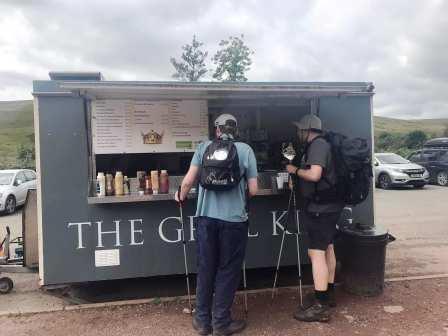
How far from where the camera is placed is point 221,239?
11.8 feet

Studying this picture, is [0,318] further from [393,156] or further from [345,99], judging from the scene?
[393,156]

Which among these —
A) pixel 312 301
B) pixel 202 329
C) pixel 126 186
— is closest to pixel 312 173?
pixel 312 301

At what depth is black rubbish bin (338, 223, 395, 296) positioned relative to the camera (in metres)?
4.38

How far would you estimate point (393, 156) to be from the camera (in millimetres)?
17328

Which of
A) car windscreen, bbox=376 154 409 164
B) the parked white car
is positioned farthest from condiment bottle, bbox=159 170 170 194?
car windscreen, bbox=376 154 409 164

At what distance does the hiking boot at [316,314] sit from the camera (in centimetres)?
388

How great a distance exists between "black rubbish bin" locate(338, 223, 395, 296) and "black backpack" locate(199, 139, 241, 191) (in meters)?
1.65

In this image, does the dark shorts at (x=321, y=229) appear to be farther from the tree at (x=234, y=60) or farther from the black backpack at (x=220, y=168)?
the tree at (x=234, y=60)

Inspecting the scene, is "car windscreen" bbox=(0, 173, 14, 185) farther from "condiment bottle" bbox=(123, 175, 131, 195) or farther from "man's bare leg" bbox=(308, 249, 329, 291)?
"man's bare leg" bbox=(308, 249, 329, 291)

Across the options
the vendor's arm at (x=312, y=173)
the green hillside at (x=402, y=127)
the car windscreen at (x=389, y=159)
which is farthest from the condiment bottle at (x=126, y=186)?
the green hillside at (x=402, y=127)

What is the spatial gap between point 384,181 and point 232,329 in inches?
554

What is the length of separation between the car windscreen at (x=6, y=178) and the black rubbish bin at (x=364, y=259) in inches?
439

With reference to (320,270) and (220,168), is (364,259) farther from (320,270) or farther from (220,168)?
(220,168)

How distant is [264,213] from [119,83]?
83.8 inches
